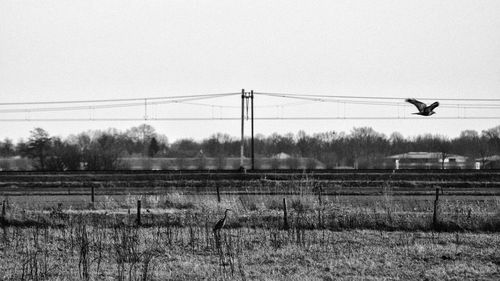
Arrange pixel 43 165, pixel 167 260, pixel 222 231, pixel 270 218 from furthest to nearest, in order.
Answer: pixel 43 165
pixel 270 218
pixel 222 231
pixel 167 260

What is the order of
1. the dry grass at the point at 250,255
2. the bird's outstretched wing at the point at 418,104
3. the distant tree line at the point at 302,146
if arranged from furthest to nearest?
the distant tree line at the point at 302,146, the bird's outstretched wing at the point at 418,104, the dry grass at the point at 250,255

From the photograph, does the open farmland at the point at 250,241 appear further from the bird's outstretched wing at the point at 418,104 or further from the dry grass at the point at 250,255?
the bird's outstretched wing at the point at 418,104

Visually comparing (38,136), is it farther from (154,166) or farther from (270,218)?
(270,218)

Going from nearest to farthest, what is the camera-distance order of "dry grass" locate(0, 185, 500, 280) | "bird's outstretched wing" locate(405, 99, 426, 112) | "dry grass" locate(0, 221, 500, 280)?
1. "dry grass" locate(0, 221, 500, 280)
2. "dry grass" locate(0, 185, 500, 280)
3. "bird's outstretched wing" locate(405, 99, 426, 112)

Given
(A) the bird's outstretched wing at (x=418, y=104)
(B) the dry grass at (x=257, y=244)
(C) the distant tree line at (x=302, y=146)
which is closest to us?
(B) the dry grass at (x=257, y=244)

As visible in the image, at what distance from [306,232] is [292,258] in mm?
4684

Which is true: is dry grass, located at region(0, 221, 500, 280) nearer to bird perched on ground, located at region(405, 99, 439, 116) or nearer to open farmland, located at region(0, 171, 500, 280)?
open farmland, located at region(0, 171, 500, 280)

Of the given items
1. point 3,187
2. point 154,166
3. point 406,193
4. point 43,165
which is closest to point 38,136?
point 43,165

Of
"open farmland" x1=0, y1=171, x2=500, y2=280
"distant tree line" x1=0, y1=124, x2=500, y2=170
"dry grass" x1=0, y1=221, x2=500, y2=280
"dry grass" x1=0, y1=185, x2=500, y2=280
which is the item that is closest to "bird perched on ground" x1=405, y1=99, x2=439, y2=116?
"open farmland" x1=0, y1=171, x2=500, y2=280

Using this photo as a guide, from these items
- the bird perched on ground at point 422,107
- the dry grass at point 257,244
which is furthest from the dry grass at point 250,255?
the bird perched on ground at point 422,107

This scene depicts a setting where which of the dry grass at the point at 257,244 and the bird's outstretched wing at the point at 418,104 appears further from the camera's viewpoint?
the bird's outstretched wing at the point at 418,104

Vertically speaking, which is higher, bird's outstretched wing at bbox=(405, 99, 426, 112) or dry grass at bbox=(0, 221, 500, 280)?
bird's outstretched wing at bbox=(405, 99, 426, 112)

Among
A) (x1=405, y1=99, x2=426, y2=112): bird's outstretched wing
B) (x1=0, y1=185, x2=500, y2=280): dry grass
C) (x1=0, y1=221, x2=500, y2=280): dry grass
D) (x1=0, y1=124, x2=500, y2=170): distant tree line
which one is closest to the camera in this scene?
(x1=0, y1=221, x2=500, y2=280): dry grass

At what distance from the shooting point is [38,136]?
277 ft
